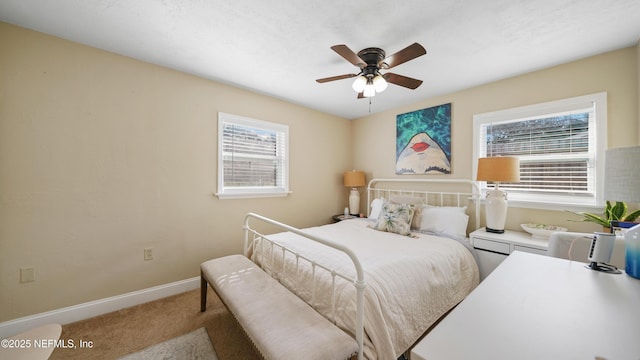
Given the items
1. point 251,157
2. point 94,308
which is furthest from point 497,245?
point 94,308

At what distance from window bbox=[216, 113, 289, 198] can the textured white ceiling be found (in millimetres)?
729

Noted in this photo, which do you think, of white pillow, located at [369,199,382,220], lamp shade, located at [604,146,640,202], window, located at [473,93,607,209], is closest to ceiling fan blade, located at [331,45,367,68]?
lamp shade, located at [604,146,640,202]

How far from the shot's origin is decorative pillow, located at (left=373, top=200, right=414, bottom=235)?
2.54m

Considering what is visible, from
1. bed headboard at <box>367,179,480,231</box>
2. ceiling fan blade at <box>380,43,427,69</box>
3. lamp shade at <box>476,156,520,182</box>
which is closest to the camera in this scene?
ceiling fan blade at <box>380,43,427,69</box>

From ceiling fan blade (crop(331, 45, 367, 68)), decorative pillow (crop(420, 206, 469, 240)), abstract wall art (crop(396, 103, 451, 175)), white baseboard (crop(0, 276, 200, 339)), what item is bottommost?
white baseboard (crop(0, 276, 200, 339))

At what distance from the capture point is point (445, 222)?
2.59 metres

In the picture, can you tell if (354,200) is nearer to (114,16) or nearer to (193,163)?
(193,163)

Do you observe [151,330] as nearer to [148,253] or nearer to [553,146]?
[148,253]

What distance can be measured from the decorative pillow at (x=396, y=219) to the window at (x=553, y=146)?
3.39 ft

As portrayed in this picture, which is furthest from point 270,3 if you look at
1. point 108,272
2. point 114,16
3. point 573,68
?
point 573,68

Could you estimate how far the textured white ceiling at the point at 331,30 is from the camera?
4.97 feet

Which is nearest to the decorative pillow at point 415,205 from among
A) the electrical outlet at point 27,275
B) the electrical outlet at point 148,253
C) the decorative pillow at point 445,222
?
the decorative pillow at point 445,222

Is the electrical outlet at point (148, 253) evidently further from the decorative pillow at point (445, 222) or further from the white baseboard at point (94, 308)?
the decorative pillow at point (445, 222)

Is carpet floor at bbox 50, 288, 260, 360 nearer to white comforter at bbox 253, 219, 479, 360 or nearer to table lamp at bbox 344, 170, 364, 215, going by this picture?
white comforter at bbox 253, 219, 479, 360
